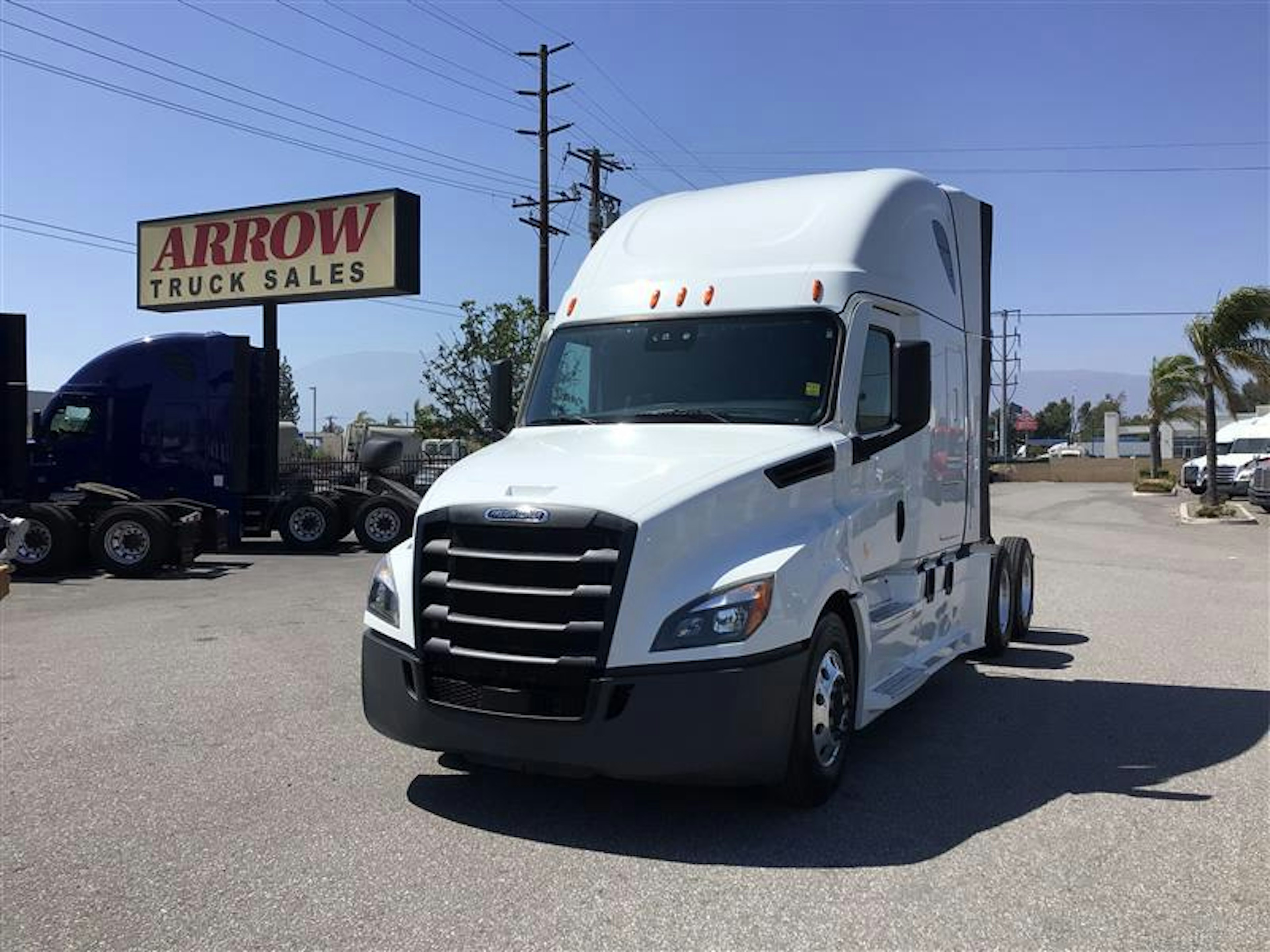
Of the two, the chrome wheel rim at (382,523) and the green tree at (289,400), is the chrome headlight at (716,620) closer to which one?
the chrome wheel rim at (382,523)

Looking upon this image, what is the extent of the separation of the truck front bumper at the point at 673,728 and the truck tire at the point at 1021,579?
5.31m

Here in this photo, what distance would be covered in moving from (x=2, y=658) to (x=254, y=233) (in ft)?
50.8

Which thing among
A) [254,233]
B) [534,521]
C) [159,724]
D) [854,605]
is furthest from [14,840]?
[254,233]

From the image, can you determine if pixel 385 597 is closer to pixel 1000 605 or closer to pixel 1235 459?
pixel 1000 605

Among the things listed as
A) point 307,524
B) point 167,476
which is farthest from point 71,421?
point 307,524

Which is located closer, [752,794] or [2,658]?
[752,794]

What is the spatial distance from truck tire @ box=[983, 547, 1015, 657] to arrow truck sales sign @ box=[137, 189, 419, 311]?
50.3ft

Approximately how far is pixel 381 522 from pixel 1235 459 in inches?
1176

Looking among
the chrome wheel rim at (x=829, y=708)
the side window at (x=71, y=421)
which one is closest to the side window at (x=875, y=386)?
the chrome wheel rim at (x=829, y=708)

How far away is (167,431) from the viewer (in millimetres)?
18078

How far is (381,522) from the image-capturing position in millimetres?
19250

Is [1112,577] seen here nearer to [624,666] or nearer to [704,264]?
[704,264]

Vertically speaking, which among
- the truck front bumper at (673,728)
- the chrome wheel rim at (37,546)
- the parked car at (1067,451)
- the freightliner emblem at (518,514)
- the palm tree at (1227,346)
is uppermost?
the palm tree at (1227,346)

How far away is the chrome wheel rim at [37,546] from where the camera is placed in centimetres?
1534
